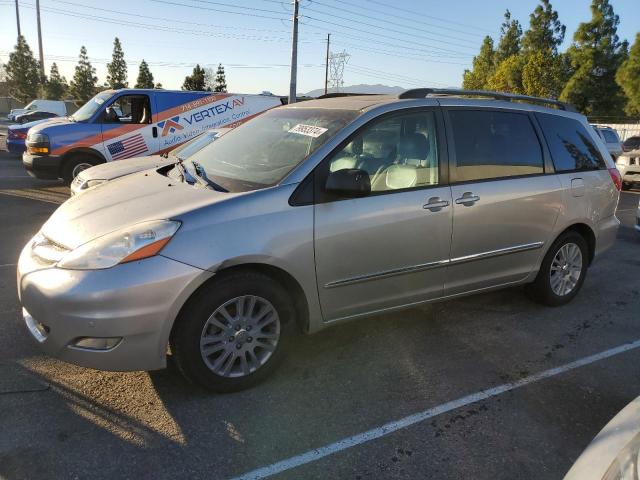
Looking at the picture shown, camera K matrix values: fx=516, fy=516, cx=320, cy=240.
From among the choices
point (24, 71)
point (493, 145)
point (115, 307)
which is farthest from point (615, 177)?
point (24, 71)

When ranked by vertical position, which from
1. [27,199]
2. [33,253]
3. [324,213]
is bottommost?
[27,199]

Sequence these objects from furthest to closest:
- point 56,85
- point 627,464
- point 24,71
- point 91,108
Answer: point 56,85 < point 24,71 < point 91,108 < point 627,464

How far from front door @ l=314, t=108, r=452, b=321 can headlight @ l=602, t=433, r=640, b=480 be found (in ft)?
6.15

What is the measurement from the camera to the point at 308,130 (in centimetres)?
356

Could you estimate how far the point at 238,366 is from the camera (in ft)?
10.2

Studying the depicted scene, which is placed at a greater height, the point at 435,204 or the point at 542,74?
the point at 542,74

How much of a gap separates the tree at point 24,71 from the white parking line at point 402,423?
6672cm

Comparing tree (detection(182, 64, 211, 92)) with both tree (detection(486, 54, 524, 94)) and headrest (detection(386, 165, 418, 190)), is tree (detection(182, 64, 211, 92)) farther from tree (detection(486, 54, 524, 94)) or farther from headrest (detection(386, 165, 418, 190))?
headrest (detection(386, 165, 418, 190))

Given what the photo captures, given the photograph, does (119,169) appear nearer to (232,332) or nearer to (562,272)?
(232,332)

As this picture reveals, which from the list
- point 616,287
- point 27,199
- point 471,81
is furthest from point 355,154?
point 471,81

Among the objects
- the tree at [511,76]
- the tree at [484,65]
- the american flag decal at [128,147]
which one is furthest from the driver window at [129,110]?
the tree at [484,65]

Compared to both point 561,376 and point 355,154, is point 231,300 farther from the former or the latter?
point 561,376

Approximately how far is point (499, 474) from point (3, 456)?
7.83ft

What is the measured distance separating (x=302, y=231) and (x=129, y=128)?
8.00 metres
